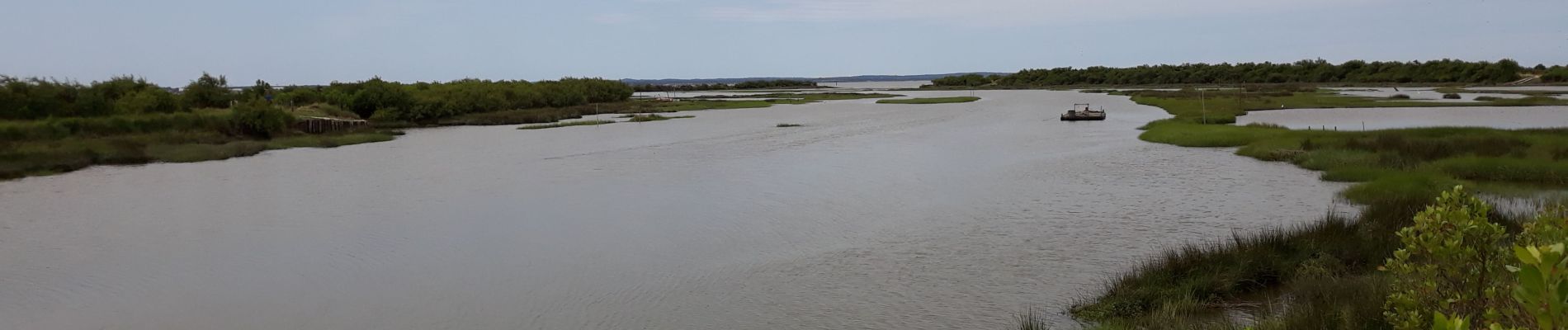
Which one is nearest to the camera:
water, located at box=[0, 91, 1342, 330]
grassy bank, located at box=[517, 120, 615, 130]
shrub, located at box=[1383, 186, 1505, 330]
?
shrub, located at box=[1383, 186, 1505, 330]

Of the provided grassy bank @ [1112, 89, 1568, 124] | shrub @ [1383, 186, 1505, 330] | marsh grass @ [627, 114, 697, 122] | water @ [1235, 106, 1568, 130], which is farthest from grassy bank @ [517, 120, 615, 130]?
shrub @ [1383, 186, 1505, 330]

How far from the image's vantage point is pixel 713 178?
72.9ft

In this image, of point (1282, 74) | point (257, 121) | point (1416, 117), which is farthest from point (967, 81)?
point (257, 121)

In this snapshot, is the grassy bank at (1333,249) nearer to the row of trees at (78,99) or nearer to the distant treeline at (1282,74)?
the row of trees at (78,99)

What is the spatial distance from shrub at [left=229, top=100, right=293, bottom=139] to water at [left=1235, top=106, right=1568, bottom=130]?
3129 centimetres

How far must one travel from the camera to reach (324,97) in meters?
44.6

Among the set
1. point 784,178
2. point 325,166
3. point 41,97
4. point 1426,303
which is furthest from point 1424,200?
point 41,97

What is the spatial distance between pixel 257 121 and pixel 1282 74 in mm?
85514

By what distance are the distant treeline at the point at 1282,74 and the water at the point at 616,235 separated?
61391 millimetres

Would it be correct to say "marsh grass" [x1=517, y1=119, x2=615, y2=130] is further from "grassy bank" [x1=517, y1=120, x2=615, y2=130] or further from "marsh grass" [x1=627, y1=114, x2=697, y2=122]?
"marsh grass" [x1=627, y1=114, x2=697, y2=122]

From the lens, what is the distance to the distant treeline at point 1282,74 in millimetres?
73188

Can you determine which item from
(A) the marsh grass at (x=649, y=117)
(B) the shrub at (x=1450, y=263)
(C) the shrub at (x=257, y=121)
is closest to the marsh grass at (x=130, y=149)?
(C) the shrub at (x=257, y=121)

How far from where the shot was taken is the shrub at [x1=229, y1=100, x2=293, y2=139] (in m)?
32.5

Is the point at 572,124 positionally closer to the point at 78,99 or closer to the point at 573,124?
the point at 573,124
